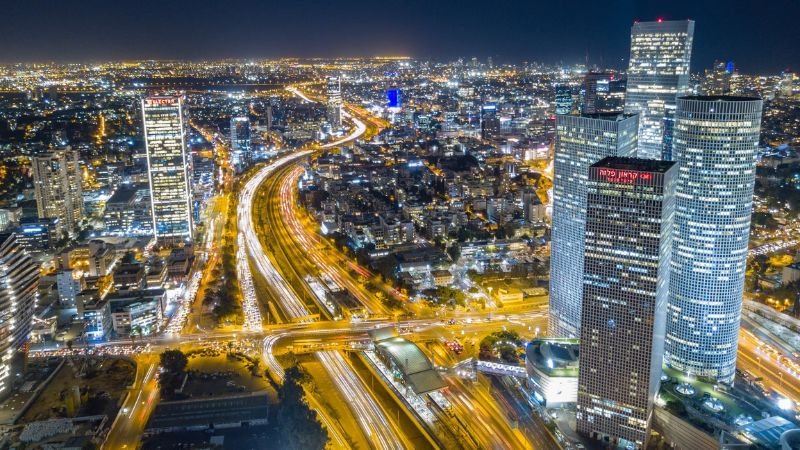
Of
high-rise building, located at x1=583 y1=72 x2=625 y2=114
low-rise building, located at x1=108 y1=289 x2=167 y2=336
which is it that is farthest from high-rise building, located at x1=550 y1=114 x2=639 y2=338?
high-rise building, located at x1=583 y1=72 x2=625 y2=114

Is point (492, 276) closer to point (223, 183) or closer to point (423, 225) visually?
point (423, 225)

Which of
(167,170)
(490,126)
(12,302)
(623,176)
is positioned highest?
(490,126)

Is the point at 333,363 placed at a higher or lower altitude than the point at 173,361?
lower

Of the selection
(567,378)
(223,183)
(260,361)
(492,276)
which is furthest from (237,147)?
(567,378)

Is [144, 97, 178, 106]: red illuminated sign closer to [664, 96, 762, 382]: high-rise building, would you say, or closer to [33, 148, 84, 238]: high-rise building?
[33, 148, 84, 238]: high-rise building

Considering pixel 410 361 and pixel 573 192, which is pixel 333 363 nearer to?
pixel 410 361

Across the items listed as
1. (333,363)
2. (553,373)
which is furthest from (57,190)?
(553,373)
